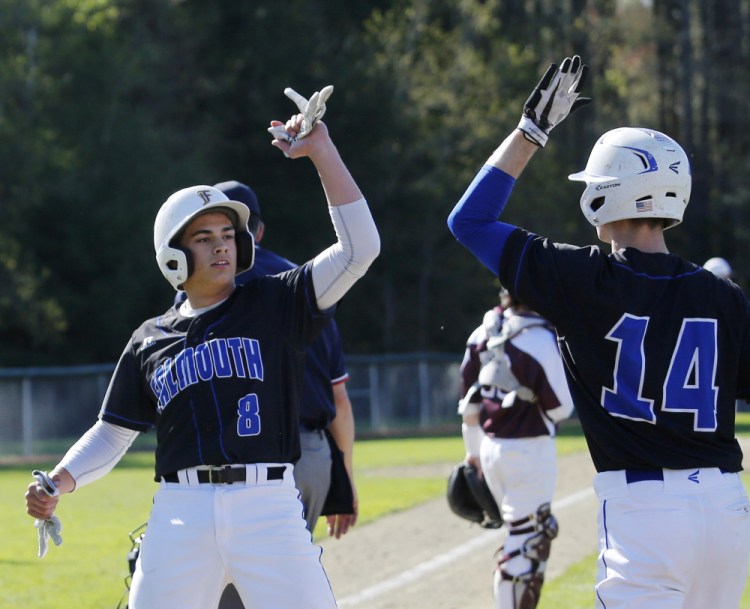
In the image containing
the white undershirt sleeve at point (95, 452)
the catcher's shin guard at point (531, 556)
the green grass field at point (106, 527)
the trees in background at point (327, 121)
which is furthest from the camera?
the trees in background at point (327, 121)

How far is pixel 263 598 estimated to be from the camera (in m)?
4.34

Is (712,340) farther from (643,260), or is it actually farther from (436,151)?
(436,151)

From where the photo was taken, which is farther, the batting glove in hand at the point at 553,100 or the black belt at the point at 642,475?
the batting glove in hand at the point at 553,100

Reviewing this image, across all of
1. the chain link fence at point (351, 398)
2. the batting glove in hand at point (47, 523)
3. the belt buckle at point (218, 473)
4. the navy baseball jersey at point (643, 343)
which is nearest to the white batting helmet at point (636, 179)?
the navy baseball jersey at point (643, 343)

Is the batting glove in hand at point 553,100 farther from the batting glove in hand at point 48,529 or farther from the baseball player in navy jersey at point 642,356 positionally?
the batting glove in hand at point 48,529

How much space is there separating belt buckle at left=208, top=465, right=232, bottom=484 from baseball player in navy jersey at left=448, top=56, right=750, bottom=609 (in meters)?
1.15

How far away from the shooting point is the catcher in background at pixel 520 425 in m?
7.56

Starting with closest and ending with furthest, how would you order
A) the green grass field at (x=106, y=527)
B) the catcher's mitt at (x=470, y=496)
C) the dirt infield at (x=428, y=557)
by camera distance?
the catcher's mitt at (x=470, y=496) < the dirt infield at (x=428, y=557) < the green grass field at (x=106, y=527)

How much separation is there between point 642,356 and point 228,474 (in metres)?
1.47

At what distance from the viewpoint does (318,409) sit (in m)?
6.11

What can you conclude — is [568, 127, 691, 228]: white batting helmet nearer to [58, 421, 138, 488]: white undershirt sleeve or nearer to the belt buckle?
the belt buckle

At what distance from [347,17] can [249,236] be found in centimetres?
4006

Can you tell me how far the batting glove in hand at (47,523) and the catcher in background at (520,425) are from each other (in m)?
3.30

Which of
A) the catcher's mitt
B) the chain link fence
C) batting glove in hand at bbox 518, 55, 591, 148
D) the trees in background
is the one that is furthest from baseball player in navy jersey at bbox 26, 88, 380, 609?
the trees in background
